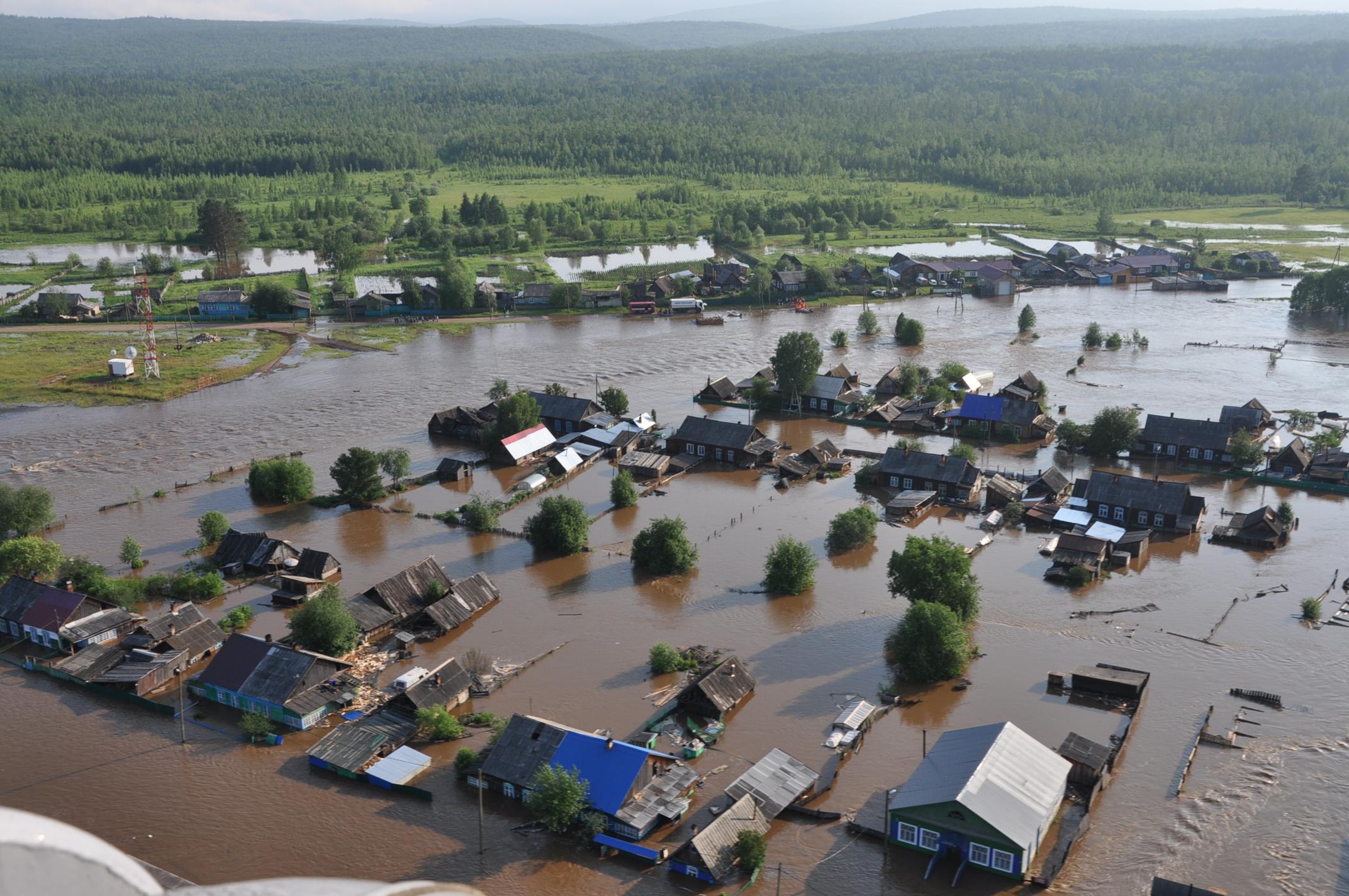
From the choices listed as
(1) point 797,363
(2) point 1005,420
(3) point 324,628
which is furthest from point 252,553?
(2) point 1005,420

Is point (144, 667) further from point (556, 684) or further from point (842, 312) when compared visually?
point (842, 312)

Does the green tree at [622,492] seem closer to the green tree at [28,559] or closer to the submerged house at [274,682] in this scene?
the submerged house at [274,682]

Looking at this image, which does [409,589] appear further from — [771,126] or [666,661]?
[771,126]

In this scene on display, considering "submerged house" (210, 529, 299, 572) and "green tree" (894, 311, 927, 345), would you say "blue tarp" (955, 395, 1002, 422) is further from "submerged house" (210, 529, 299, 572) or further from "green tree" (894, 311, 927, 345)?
"submerged house" (210, 529, 299, 572)

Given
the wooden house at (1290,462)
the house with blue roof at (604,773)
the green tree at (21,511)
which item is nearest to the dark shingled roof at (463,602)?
the house with blue roof at (604,773)

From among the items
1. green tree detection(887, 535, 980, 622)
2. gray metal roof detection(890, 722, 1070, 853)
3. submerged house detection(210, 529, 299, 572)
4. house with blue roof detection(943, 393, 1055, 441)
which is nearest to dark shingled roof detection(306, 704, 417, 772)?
submerged house detection(210, 529, 299, 572)

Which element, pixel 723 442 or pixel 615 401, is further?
pixel 615 401
